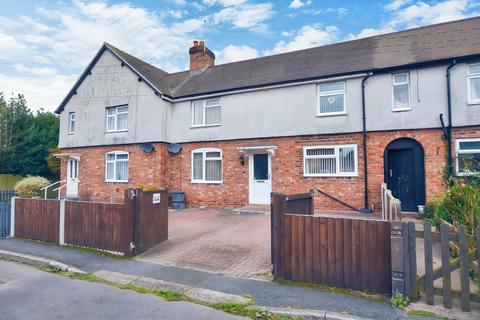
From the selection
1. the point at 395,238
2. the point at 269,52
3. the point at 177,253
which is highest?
the point at 269,52

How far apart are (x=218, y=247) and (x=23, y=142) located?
2975 cm

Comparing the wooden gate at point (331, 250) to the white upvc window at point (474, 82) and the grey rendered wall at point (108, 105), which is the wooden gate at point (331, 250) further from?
the grey rendered wall at point (108, 105)

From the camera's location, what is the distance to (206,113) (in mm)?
15148

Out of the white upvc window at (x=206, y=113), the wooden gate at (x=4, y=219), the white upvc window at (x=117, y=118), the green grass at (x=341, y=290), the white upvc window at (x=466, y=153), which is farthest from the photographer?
the white upvc window at (x=117, y=118)

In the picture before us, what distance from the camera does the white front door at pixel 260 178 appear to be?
44.1 ft

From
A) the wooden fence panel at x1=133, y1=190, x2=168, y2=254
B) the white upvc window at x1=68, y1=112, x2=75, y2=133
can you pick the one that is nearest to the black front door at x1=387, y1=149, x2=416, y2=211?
the wooden fence panel at x1=133, y1=190, x2=168, y2=254

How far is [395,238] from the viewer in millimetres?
4270

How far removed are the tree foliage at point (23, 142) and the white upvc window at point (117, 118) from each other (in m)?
15.7

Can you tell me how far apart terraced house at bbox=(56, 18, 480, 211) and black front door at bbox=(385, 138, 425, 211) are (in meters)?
0.04

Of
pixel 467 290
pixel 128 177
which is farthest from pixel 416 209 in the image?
pixel 128 177

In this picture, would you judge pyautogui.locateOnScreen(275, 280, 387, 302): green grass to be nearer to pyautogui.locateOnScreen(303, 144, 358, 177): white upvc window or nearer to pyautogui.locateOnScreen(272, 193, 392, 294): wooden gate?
pyautogui.locateOnScreen(272, 193, 392, 294): wooden gate

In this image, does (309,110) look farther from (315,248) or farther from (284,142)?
(315,248)

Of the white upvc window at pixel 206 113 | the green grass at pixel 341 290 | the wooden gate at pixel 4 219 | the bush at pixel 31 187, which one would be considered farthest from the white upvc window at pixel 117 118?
the green grass at pixel 341 290

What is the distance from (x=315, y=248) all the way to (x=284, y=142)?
853 cm
